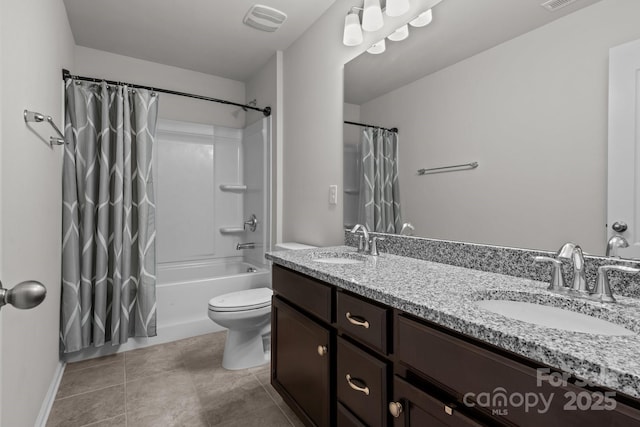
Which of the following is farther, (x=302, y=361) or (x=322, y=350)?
(x=302, y=361)

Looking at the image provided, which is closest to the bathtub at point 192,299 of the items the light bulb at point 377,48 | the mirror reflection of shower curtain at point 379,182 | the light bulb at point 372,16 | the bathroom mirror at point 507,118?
the mirror reflection of shower curtain at point 379,182

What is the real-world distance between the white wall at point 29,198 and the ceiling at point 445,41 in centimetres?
152

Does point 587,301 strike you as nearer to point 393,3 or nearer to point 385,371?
point 385,371

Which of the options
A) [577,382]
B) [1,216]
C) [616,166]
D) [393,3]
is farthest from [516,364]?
[393,3]

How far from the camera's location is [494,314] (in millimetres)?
740

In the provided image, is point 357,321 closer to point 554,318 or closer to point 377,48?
point 554,318

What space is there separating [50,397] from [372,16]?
2.66 metres

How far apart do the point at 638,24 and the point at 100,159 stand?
111 inches

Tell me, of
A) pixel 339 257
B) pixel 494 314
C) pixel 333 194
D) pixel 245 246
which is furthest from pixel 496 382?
pixel 245 246

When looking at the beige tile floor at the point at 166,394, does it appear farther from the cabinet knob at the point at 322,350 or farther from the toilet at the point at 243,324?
the cabinet knob at the point at 322,350

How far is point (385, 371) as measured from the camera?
3.15 ft

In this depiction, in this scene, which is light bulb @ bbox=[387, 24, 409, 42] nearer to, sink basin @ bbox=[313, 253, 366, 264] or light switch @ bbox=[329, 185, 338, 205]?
light switch @ bbox=[329, 185, 338, 205]

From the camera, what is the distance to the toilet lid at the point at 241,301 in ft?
6.56

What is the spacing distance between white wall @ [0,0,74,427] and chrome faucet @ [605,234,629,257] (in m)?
1.75
